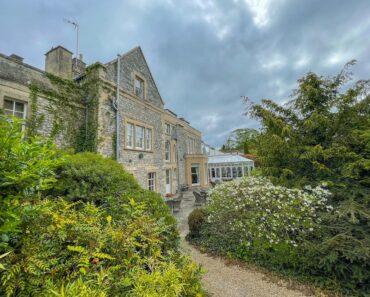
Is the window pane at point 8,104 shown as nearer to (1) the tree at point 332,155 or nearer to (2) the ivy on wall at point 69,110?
(2) the ivy on wall at point 69,110

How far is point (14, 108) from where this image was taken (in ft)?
21.7

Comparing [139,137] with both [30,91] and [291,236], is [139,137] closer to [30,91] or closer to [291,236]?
[30,91]

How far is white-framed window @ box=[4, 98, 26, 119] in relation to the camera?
6.42 m

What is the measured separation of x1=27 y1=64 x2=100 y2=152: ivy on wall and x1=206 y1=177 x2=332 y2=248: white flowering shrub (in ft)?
23.5

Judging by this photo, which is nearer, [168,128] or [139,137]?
[139,137]

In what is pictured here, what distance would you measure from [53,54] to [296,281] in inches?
544

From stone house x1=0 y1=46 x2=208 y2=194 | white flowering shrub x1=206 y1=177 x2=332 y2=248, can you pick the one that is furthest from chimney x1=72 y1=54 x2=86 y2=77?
white flowering shrub x1=206 y1=177 x2=332 y2=248

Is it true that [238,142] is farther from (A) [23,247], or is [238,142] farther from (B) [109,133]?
(A) [23,247]

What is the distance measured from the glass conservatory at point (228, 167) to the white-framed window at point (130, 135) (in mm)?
16552

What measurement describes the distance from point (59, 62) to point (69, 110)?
285 centimetres

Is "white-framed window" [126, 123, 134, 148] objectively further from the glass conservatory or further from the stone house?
the glass conservatory

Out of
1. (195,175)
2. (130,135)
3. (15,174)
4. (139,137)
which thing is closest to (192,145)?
(195,175)

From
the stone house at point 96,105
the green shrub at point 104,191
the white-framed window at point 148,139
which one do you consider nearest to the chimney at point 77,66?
the stone house at point 96,105

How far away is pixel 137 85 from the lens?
1180 centimetres
